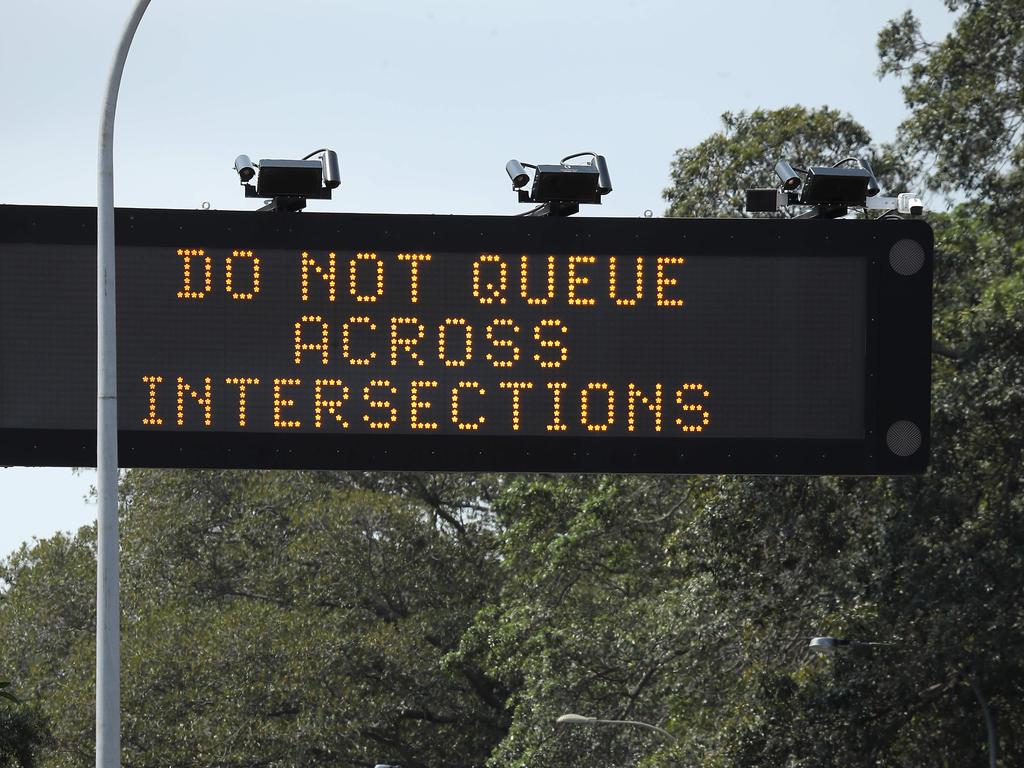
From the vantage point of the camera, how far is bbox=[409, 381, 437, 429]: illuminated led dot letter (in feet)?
31.4

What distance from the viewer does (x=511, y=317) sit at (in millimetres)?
9609

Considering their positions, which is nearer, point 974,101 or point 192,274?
point 192,274

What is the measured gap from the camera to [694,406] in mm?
9750

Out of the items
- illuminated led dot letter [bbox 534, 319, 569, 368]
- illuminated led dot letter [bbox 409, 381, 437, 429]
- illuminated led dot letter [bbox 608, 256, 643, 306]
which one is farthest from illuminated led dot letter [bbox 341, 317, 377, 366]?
illuminated led dot letter [bbox 608, 256, 643, 306]

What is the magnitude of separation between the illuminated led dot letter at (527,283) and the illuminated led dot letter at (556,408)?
42 cm

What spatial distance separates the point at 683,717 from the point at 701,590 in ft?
16.5

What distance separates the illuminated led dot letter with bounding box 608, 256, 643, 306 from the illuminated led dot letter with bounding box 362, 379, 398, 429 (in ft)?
4.00

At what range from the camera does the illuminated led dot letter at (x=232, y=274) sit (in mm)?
Answer: 9555

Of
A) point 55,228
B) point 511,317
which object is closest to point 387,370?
point 511,317

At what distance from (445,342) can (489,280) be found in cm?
39

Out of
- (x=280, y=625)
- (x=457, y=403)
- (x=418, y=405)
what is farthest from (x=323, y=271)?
(x=280, y=625)

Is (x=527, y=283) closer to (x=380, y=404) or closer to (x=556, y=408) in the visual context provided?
(x=556, y=408)

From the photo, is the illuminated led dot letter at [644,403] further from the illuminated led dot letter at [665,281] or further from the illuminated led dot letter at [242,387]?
the illuminated led dot letter at [242,387]

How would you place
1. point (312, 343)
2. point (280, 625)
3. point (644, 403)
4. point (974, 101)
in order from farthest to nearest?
point (280, 625) → point (974, 101) → point (644, 403) → point (312, 343)
